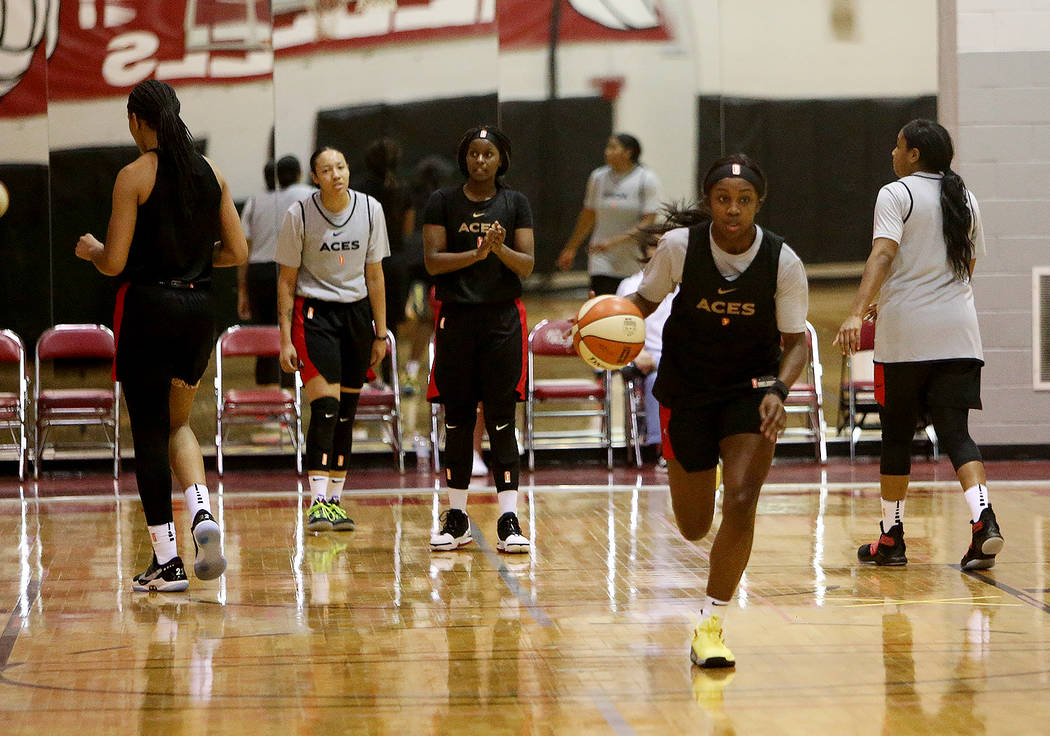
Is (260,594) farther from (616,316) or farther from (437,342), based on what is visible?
(616,316)

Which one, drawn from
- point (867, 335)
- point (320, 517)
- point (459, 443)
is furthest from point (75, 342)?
point (867, 335)

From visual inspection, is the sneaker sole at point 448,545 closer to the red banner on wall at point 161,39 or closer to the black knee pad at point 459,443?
the black knee pad at point 459,443

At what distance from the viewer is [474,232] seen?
20.2 ft

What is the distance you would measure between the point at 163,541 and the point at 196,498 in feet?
0.79

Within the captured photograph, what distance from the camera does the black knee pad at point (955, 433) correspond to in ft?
18.7

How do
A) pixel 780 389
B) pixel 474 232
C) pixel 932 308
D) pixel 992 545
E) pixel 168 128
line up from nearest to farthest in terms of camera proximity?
pixel 780 389
pixel 168 128
pixel 992 545
pixel 932 308
pixel 474 232

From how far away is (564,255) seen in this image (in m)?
10.2

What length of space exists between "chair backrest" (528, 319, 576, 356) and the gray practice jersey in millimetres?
2949

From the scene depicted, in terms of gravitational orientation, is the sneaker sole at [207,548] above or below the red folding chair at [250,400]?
below

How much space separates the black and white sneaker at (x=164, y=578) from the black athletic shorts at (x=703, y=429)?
227 centimetres

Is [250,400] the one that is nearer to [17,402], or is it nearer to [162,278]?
[17,402]

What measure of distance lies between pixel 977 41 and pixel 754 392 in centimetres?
663

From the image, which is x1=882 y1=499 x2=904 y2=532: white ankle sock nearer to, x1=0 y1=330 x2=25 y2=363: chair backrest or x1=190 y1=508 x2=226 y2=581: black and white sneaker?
x1=190 y1=508 x2=226 y2=581: black and white sneaker

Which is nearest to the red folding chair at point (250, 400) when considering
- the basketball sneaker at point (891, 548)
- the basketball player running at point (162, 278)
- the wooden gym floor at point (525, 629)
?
the wooden gym floor at point (525, 629)
